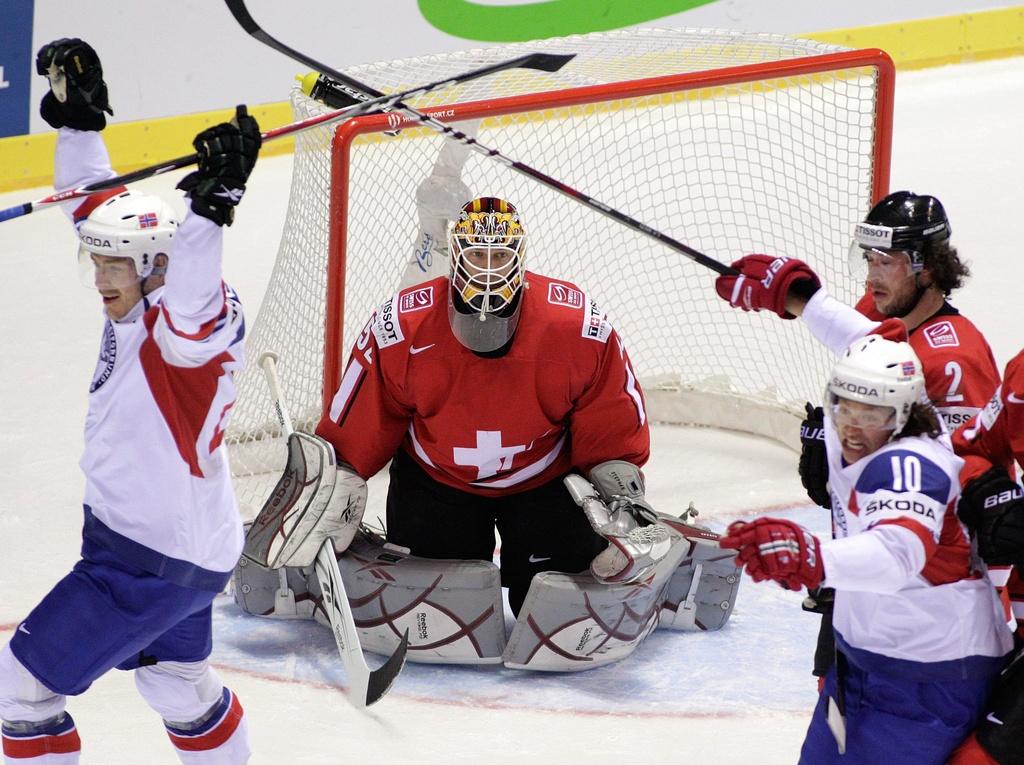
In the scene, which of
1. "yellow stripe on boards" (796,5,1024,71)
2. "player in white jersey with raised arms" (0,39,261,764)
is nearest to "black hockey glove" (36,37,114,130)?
"player in white jersey with raised arms" (0,39,261,764)

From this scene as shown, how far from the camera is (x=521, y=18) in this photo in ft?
23.9

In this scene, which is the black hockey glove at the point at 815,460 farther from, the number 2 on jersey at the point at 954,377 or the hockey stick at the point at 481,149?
the hockey stick at the point at 481,149

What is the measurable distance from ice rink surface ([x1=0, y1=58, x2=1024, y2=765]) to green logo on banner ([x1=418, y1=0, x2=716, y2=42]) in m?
2.04

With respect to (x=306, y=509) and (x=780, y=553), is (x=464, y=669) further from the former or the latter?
(x=780, y=553)

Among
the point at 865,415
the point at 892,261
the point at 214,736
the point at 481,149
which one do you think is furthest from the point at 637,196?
the point at 865,415

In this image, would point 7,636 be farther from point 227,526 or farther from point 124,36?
point 124,36

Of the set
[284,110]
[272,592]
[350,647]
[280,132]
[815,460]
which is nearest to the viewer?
[280,132]

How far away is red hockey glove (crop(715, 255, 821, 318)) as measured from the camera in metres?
3.19

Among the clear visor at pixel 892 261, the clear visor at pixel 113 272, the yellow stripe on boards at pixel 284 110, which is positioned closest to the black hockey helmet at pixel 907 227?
the clear visor at pixel 892 261

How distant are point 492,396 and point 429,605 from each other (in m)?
0.48

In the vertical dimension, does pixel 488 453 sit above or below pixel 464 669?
above

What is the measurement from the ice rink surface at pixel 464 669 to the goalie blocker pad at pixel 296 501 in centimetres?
28

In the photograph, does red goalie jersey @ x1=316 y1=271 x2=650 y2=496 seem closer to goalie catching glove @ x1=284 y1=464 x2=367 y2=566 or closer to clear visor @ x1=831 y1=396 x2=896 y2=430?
goalie catching glove @ x1=284 y1=464 x2=367 y2=566

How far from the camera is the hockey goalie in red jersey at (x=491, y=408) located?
11.1 feet
